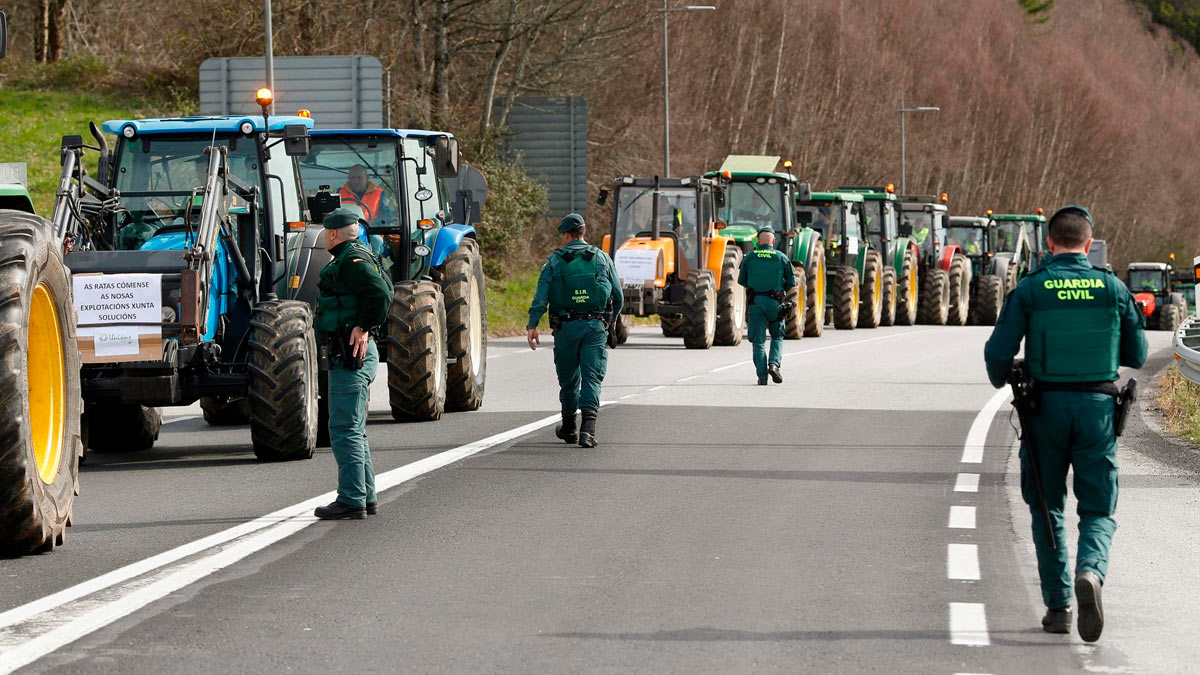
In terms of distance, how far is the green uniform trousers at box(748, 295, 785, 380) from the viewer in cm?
2091

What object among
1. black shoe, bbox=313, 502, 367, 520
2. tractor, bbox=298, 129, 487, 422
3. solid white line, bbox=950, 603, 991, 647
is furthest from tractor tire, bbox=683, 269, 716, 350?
solid white line, bbox=950, 603, 991, 647

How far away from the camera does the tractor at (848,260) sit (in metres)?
35.7

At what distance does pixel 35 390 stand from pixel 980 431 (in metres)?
8.99

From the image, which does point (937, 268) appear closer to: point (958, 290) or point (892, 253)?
point (958, 290)

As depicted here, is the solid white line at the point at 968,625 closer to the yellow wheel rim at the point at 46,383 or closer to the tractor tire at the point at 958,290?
the yellow wheel rim at the point at 46,383

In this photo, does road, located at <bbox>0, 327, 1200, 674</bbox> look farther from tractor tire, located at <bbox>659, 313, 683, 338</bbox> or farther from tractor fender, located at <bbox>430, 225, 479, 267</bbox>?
tractor tire, located at <bbox>659, 313, 683, 338</bbox>

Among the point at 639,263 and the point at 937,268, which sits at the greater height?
the point at 639,263

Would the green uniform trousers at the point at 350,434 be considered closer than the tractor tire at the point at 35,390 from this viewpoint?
No

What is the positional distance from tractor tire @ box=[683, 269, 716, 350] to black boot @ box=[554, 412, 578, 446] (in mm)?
13568

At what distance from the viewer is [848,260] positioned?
122 ft

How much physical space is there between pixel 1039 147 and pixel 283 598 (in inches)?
3542

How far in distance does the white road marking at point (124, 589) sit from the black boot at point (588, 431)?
335 cm

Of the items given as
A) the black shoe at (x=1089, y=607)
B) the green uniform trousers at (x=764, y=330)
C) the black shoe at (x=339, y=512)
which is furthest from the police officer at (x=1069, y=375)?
the green uniform trousers at (x=764, y=330)

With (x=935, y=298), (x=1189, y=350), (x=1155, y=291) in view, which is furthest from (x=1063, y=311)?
(x=1155, y=291)
